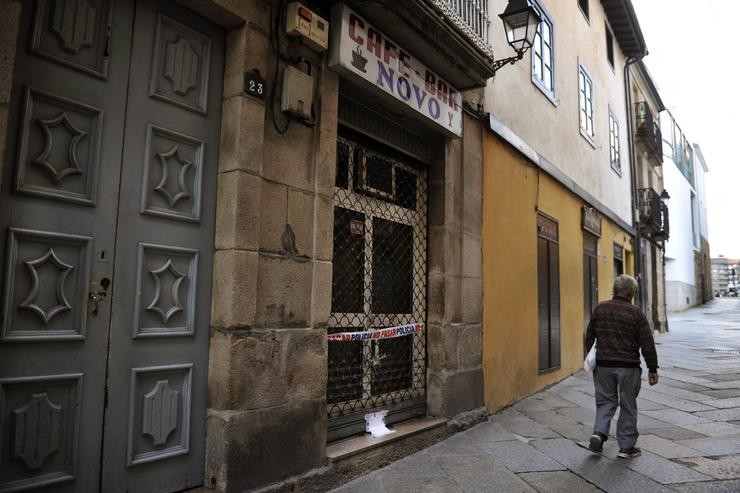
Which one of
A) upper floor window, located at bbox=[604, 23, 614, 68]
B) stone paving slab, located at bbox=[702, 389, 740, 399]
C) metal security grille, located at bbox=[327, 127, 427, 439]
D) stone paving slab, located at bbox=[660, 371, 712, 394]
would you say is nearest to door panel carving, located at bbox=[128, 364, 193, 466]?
metal security grille, located at bbox=[327, 127, 427, 439]

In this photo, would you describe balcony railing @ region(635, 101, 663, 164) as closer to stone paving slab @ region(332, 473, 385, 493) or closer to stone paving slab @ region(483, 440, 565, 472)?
stone paving slab @ region(483, 440, 565, 472)

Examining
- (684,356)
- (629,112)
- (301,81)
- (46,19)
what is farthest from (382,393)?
(629,112)

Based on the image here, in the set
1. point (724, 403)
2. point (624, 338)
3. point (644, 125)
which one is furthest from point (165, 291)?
point (644, 125)

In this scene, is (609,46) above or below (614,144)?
above

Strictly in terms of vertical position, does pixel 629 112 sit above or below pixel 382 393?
above

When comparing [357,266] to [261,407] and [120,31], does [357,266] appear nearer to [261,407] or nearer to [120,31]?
[261,407]

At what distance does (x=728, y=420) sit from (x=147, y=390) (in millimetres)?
6254

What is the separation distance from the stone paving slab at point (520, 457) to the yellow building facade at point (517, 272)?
1103mm

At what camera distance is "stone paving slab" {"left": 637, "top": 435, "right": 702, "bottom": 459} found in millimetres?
4781

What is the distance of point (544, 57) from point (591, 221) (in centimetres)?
359

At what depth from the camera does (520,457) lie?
4.61 meters

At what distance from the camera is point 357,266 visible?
4.70m

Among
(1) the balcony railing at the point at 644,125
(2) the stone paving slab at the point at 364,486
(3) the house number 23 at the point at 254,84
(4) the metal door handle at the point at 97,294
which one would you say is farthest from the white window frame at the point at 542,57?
(1) the balcony railing at the point at 644,125

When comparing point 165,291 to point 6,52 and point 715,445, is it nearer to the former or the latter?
point 6,52
